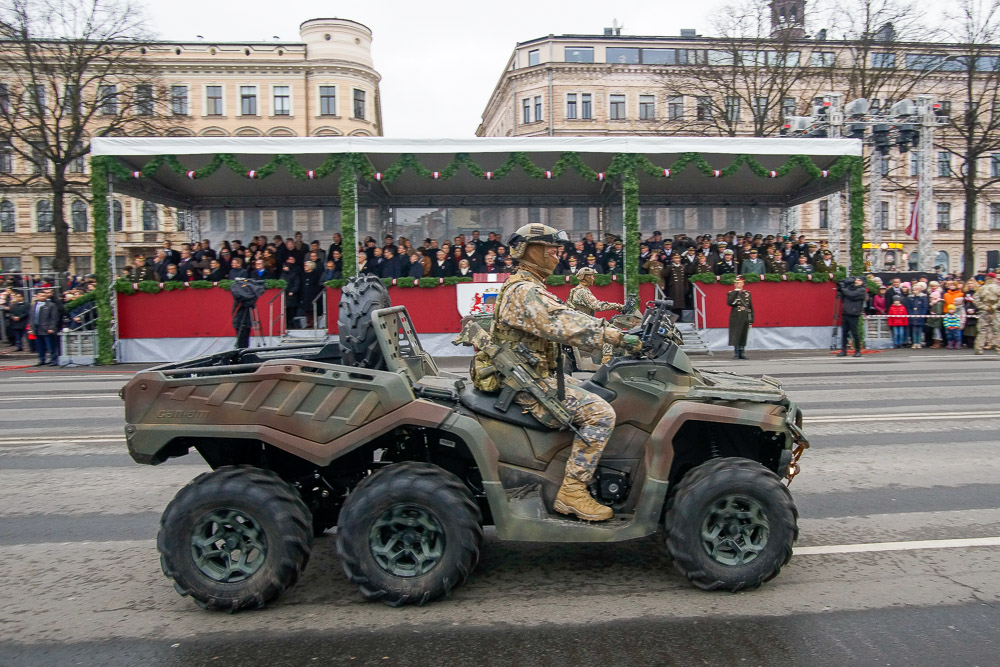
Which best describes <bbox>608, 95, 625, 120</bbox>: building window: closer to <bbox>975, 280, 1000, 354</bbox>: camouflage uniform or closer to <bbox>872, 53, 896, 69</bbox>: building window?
<bbox>872, 53, 896, 69</bbox>: building window

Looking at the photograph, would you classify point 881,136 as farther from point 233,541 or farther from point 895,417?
point 233,541

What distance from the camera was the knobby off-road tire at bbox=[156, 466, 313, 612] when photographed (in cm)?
392

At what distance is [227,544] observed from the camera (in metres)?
3.98

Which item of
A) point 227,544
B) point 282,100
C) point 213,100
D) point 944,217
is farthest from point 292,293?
point 944,217

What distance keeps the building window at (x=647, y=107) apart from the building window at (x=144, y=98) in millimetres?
37777

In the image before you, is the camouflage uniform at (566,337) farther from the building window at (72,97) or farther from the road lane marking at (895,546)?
the building window at (72,97)

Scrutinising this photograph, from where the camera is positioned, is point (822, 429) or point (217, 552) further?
point (822, 429)

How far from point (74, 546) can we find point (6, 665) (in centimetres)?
172

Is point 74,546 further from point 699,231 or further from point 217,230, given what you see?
point 699,231

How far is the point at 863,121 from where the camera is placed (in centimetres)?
2489

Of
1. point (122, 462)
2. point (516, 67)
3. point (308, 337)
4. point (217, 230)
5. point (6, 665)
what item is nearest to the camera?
point (6, 665)

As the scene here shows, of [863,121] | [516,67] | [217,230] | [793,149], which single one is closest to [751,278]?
[793,149]

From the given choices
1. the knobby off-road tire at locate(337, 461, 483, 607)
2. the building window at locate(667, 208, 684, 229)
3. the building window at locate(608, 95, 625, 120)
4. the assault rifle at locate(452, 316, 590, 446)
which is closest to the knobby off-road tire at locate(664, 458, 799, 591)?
the assault rifle at locate(452, 316, 590, 446)

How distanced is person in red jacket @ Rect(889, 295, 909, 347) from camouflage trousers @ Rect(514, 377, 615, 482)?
19.2 meters
